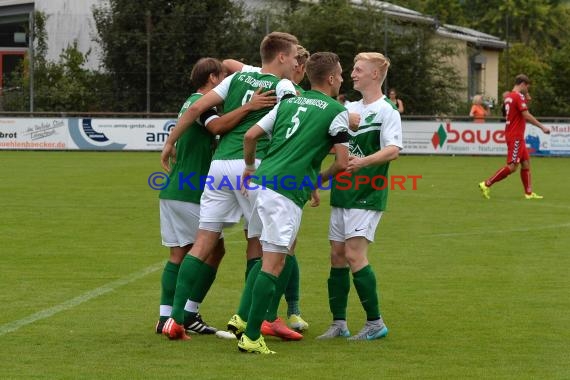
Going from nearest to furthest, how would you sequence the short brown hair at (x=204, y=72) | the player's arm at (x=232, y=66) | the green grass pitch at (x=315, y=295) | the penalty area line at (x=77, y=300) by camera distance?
the green grass pitch at (x=315, y=295)
the penalty area line at (x=77, y=300)
the short brown hair at (x=204, y=72)
the player's arm at (x=232, y=66)

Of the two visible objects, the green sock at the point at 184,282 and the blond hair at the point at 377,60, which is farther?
the blond hair at the point at 377,60

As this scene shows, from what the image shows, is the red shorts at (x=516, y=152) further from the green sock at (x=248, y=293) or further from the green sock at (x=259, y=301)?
the green sock at (x=259, y=301)

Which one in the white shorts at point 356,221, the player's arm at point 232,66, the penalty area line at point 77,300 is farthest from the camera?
the player's arm at point 232,66

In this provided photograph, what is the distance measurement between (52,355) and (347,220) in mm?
2102

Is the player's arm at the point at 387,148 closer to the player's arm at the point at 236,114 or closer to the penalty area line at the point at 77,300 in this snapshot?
the player's arm at the point at 236,114

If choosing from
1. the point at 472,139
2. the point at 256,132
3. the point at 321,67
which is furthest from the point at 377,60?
the point at 472,139

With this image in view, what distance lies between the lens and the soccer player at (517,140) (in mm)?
18875

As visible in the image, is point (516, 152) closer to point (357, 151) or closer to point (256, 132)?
point (357, 151)

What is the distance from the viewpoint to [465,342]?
24.2 feet

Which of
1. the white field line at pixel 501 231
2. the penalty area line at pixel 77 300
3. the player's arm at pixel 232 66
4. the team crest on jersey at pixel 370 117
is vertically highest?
the player's arm at pixel 232 66

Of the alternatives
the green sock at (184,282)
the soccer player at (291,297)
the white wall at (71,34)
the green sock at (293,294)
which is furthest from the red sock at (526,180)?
the white wall at (71,34)

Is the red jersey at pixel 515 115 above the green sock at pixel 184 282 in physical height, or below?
above

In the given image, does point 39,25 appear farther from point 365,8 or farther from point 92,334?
point 92,334

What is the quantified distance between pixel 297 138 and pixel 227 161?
683 millimetres
